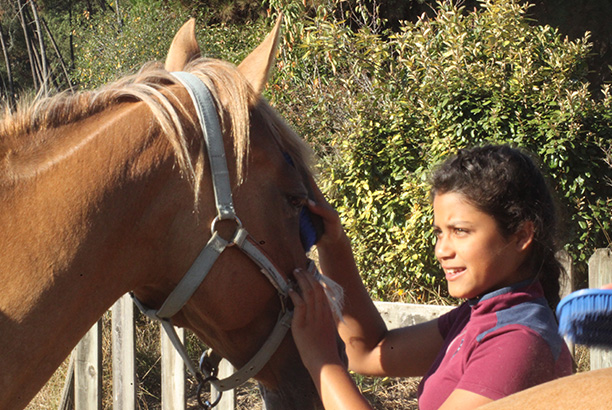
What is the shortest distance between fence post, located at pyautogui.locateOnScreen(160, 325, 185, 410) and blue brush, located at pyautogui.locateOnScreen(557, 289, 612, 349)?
289 centimetres

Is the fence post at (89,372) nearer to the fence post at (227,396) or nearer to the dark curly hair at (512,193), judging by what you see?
the fence post at (227,396)

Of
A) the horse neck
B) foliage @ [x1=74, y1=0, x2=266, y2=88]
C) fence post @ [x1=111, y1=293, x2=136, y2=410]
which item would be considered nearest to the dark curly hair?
the horse neck

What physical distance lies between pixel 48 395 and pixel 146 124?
3954mm

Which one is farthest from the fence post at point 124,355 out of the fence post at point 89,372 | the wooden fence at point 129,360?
the fence post at point 89,372

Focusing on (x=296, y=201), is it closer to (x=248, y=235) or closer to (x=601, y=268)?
(x=248, y=235)

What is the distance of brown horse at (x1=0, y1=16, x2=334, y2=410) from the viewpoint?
138 cm

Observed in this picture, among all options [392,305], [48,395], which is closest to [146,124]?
[392,305]

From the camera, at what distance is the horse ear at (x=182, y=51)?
1.85 meters

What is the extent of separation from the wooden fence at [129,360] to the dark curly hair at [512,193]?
1681 millimetres

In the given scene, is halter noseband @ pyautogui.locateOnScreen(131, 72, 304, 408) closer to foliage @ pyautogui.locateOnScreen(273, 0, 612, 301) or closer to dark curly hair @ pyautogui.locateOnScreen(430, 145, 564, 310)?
dark curly hair @ pyautogui.locateOnScreen(430, 145, 564, 310)

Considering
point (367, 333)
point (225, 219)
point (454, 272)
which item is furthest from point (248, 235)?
point (367, 333)

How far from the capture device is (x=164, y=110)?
1.48 metres

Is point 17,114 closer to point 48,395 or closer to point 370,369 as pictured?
point 370,369

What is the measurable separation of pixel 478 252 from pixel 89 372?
3.31m
